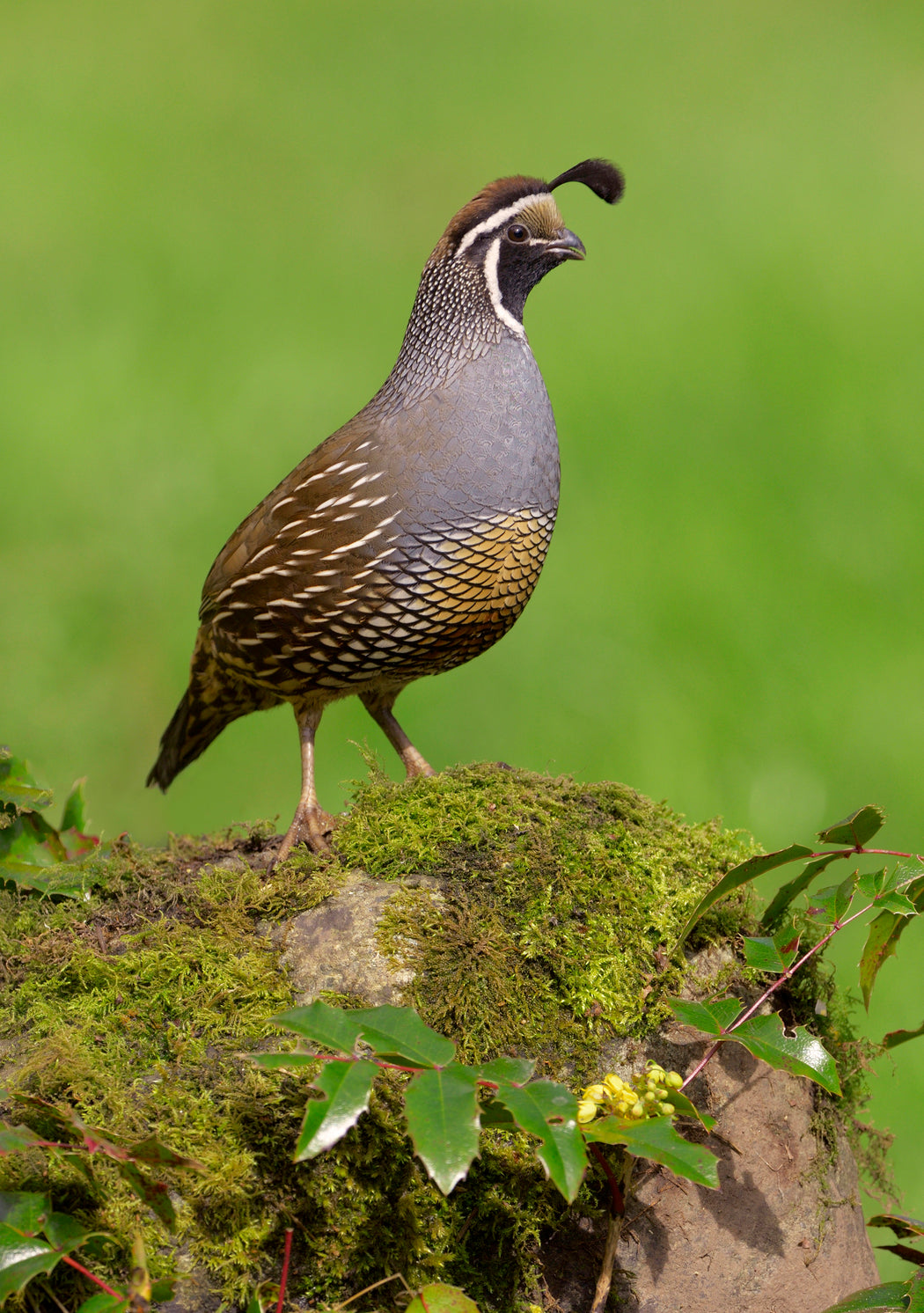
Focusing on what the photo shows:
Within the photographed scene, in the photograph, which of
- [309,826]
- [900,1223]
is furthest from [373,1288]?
[309,826]

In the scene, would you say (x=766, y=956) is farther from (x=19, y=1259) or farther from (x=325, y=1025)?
(x=19, y=1259)

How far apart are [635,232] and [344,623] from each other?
708cm

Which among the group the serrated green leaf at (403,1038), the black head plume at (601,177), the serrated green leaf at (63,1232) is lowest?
the serrated green leaf at (63,1232)

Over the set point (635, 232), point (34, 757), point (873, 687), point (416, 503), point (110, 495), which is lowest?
point (34, 757)

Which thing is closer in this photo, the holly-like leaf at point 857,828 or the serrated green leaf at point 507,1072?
the serrated green leaf at point 507,1072

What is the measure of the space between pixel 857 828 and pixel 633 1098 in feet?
2.10

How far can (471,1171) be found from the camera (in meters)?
2.13

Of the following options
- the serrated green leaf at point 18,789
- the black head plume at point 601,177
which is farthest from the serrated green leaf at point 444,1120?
the black head plume at point 601,177

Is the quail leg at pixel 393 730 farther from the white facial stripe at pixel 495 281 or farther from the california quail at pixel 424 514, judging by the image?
the white facial stripe at pixel 495 281

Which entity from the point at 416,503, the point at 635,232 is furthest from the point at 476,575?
the point at 635,232

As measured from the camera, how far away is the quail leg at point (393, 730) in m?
3.84

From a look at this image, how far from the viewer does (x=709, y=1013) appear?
2016 millimetres

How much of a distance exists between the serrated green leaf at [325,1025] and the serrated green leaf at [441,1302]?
1.34 ft

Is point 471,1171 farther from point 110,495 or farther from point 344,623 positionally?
point 110,495
